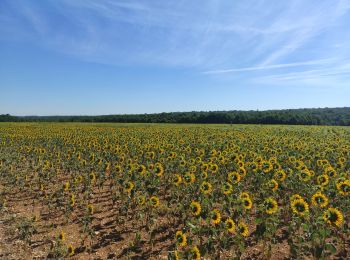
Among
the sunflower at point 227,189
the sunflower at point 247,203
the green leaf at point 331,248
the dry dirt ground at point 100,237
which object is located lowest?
the dry dirt ground at point 100,237

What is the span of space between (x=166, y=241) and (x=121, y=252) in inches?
40.3

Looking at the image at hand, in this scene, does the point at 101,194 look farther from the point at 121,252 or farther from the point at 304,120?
the point at 304,120

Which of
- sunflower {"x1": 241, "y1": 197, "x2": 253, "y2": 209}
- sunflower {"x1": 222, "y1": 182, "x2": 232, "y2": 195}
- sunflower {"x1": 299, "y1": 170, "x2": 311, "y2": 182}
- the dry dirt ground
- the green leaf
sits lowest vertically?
the dry dirt ground

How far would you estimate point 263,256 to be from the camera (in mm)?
5965

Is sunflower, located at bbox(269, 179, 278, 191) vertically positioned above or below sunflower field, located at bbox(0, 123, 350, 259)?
above

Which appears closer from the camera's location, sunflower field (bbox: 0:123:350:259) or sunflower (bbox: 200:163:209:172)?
sunflower field (bbox: 0:123:350:259)

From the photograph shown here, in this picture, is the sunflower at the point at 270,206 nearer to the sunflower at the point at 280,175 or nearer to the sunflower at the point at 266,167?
the sunflower at the point at 280,175

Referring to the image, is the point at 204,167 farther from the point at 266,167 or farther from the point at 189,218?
the point at 189,218

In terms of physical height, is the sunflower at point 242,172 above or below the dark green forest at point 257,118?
below

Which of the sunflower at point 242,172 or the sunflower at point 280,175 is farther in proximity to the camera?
the sunflower at point 242,172

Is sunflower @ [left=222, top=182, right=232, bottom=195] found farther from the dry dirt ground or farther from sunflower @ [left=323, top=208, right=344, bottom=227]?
sunflower @ [left=323, top=208, right=344, bottom=227]

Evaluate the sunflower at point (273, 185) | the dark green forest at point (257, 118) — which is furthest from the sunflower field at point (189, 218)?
the dark green forest at point (257, 118)

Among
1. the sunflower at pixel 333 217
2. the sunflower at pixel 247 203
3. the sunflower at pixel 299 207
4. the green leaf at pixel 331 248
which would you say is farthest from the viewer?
the sunflower at pixel 247 203

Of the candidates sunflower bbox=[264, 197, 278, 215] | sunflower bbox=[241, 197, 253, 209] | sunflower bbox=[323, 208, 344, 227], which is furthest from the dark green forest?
sunflower bbox=[323, 208, 344, 227]
